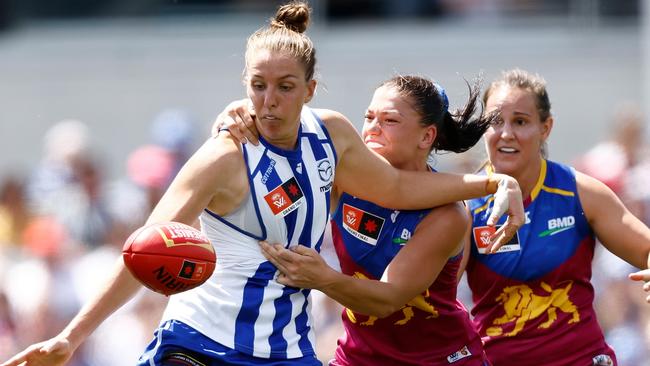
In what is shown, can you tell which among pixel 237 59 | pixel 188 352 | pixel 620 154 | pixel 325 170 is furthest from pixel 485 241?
pixel 237 59

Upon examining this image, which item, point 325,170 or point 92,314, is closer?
point 92,314

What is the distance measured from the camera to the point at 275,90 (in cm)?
425

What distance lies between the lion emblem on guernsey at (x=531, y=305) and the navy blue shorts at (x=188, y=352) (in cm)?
143

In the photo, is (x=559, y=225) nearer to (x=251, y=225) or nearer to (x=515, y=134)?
(x=515, y=134)

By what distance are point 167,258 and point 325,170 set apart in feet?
2.65

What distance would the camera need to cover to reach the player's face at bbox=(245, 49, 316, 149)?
167 inches

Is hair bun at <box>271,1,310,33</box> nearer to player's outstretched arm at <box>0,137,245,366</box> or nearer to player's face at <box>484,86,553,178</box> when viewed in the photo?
player's outstretched arm at <box>0,137,245,366</box>

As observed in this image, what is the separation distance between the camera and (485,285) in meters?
5.22

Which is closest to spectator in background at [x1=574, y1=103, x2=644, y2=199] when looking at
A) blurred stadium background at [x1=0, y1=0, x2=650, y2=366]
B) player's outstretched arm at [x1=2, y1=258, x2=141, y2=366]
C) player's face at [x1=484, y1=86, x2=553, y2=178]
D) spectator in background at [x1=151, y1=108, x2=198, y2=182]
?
blurred stadium background at [x1=0, y1=0, x2=650, y2=366]

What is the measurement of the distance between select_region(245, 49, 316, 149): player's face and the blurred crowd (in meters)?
3.41

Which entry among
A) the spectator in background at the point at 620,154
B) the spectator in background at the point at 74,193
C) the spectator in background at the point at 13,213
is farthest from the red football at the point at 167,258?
the spectator in background at the point at 13,213

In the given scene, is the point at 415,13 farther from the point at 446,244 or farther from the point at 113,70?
the point at 446,244

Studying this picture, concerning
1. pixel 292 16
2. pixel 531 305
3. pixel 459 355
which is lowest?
pixel 459 355

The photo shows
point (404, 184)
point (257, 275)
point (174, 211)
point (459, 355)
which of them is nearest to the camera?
point (174, 211)
